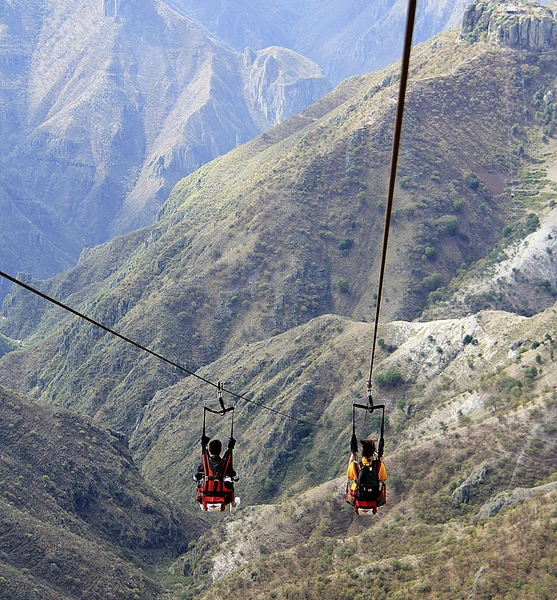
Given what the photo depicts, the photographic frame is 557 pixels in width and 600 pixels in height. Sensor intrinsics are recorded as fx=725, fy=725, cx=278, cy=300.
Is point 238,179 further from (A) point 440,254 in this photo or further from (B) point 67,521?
(B) point 67,521

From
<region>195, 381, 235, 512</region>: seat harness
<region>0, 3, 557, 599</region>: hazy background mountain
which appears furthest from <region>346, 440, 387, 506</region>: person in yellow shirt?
<region>0, 3, 557, 599</region>: hazy background mountain

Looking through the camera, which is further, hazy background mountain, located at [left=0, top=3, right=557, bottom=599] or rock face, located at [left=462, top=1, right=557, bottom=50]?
rock face, located at [left=462, top=1, right=557, bottom=50]

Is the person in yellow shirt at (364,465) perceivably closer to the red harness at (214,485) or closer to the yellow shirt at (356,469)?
the yellow shirt at (356,469)

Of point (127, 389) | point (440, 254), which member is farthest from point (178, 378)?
point (440, 254)

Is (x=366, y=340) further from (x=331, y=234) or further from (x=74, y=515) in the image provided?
(x=331, y=234)

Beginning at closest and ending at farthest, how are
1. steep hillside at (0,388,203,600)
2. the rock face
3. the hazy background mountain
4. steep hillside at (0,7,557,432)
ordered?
the hazy background mountain, steep hillside at (0,388,203,600), steep hillside at (0,7,557,432), the rock face

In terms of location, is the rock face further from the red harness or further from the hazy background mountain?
the red harness
